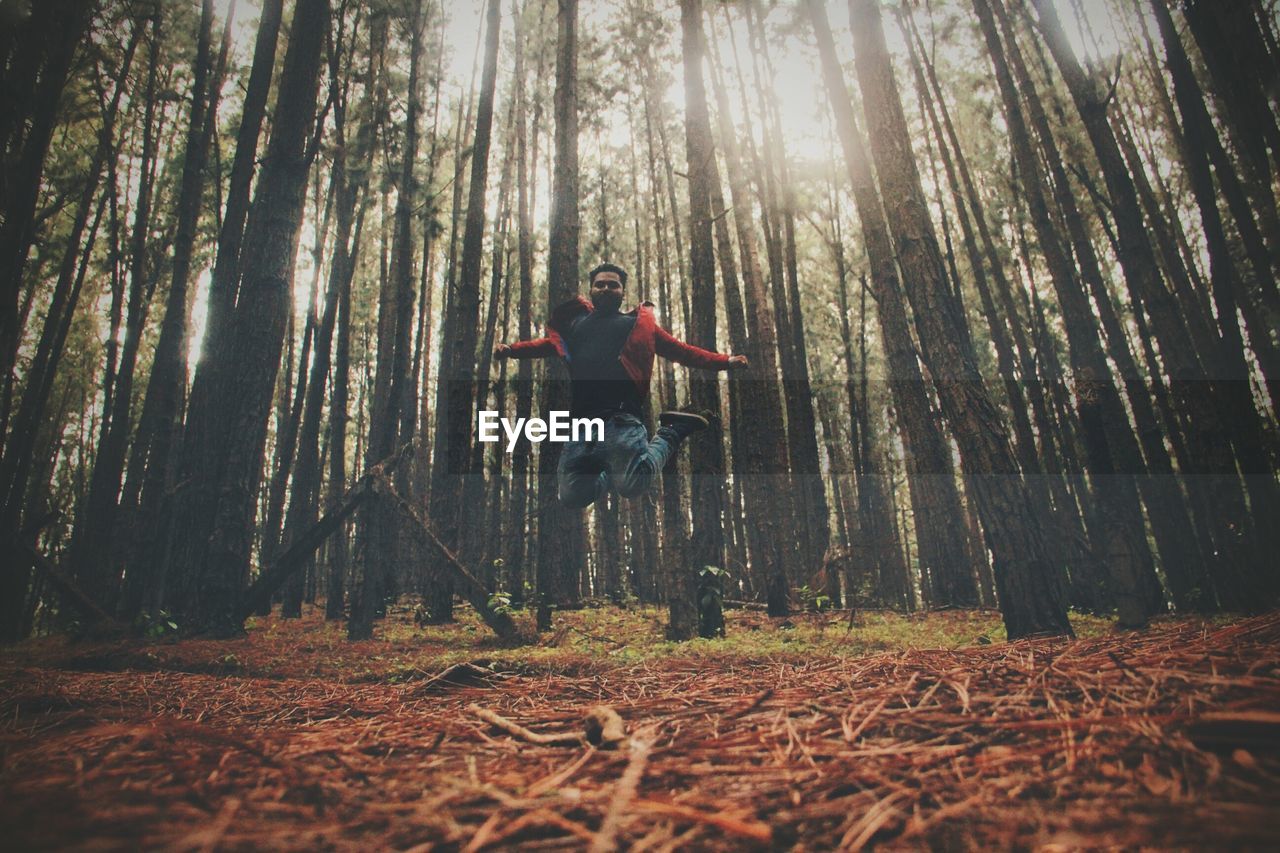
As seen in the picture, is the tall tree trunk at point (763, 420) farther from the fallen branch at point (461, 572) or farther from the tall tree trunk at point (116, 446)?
the tall tree trunk at point (116, 446)

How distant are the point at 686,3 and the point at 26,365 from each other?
1365 centimetres

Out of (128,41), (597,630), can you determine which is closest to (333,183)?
(128,41)

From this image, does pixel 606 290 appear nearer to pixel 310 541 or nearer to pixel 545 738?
pixel 545 738

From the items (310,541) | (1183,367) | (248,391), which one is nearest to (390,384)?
(248,391)

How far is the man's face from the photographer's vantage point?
13.3ft

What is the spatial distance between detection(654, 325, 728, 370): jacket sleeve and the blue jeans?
55 cm

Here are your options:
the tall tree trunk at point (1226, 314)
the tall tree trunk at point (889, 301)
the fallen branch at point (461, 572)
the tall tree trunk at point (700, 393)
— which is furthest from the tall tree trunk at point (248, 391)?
the tall tree trunk at point (1226, 314)

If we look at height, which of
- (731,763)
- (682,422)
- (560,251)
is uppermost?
(560,251)

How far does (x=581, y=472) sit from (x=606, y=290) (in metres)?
1.35

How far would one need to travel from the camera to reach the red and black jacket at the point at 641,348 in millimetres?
3865

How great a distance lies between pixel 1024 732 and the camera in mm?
1239

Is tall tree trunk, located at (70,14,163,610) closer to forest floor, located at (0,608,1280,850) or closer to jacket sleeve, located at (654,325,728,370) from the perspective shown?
forest floor, located at (0,608,1280,850)

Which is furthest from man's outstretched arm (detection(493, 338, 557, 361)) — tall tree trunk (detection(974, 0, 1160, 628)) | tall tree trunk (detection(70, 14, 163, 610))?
tall tree trunk (detection(70, 14, 163, 610))

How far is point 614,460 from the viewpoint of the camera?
3.84 m
